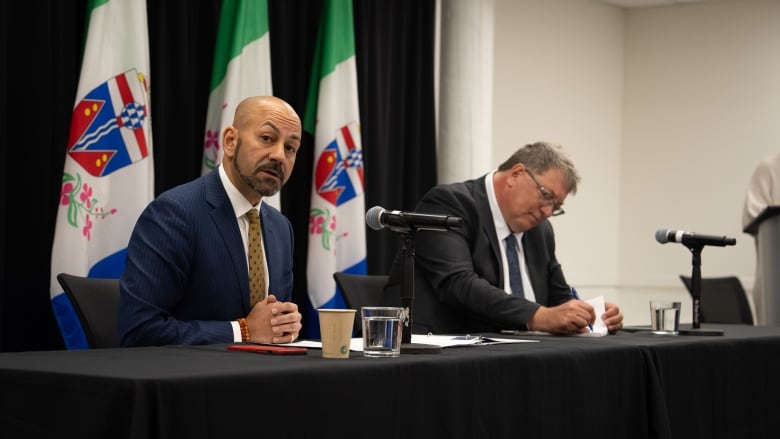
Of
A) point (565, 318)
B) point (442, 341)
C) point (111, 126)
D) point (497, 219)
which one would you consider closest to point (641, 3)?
point (497, 219)

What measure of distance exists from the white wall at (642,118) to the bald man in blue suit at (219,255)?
4205 mm

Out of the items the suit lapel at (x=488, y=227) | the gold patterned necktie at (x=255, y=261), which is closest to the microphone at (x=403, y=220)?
the gold patterned necktie at (x=255, y=261)

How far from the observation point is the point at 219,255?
274 cm

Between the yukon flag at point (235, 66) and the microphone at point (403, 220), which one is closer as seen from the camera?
the microphone at point (403, 220)

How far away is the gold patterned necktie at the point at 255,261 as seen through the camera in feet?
9.29

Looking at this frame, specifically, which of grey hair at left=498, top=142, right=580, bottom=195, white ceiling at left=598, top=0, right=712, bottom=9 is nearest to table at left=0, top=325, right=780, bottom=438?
grey hair at left=498, top=142, right=580, bottom=195

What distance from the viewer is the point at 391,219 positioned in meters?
2.33

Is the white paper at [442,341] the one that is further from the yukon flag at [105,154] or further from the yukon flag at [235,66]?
the yukon flag at [235,66]

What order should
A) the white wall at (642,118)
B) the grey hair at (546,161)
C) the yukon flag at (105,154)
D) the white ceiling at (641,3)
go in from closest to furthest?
the grey hair at (546,161) → the yukon flag at (105,154) → the white wall at (642,118) → the white ceiling at (641,3)

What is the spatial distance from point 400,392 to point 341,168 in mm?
3249

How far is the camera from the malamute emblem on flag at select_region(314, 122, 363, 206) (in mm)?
5043

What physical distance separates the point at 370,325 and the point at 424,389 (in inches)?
6.8

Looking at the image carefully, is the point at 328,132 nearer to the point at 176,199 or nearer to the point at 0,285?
the point at 0,285

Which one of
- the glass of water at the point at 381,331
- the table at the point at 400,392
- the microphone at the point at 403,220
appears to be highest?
the microphone at the point at 403,220
